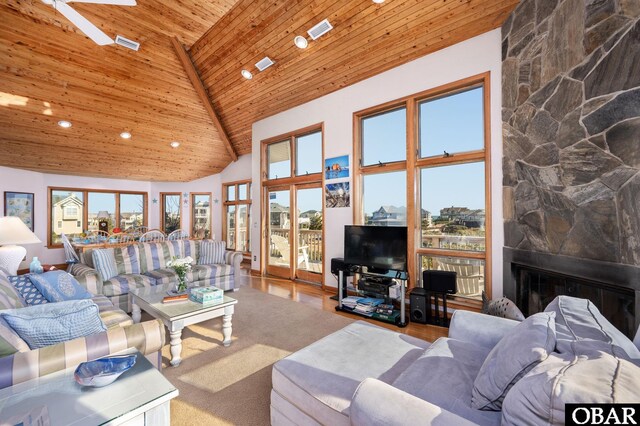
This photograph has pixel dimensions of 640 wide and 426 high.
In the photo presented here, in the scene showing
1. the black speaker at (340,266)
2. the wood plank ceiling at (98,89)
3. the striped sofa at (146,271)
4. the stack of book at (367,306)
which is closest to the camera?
the striped sofa at (146,271)

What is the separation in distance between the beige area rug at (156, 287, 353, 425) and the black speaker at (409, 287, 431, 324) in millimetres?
830

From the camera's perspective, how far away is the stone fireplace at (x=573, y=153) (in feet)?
6.41

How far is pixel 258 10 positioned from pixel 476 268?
4.44 meters

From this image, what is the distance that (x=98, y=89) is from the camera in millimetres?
4805

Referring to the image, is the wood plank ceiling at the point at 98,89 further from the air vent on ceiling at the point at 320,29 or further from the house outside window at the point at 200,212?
the house outside window at the point at 200,212

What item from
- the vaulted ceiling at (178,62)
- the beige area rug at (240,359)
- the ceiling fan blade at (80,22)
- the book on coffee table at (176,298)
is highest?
the vaulted ceiling at (178,62)

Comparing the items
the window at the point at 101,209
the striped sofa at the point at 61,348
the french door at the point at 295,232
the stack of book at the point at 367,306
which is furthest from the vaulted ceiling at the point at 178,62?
the striped sofa at the point at 61,348

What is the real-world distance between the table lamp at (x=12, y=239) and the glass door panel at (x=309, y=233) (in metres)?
3.75

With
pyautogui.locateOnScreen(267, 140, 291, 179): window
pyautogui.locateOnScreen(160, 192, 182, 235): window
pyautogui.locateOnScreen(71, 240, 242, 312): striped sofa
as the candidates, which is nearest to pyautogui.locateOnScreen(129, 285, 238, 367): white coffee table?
pyautogui.locateOnScreen(71, 240, 242, 312): striped sofa

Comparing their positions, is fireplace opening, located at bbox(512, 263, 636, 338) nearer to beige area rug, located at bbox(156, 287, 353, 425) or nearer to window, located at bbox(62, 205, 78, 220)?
beige area rug, located at bbox(156, 287, 353, 425)

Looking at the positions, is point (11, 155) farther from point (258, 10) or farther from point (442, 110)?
point (442, 110)

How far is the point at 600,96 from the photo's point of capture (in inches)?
83.4

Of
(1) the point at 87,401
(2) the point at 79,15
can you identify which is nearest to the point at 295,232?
(2) the point at 79,15

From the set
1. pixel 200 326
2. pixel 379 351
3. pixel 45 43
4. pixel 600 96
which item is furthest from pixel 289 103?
pixel 379 351
